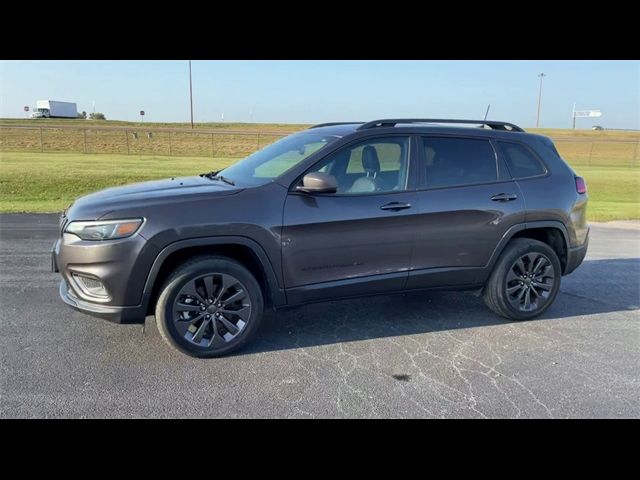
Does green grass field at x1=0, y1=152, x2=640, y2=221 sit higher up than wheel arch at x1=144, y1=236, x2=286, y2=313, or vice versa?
wheel arch at x1=144, y1=236, x2=286, y2=313

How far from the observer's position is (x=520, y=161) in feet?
15.8

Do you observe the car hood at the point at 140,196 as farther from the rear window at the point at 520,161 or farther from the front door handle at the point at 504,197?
the rear window at the point at 520,161

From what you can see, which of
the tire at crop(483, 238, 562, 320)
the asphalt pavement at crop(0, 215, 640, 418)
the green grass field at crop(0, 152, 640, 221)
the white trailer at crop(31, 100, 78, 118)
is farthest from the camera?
the white trailer at crop(31, 100, 78, 118)

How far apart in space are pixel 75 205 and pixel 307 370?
2.26m

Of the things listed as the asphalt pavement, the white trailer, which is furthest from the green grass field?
the white trailer

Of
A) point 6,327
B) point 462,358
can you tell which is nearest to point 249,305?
point 462,358

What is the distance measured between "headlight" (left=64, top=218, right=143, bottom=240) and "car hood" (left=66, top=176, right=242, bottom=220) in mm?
60

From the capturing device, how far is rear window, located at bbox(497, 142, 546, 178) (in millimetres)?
4773

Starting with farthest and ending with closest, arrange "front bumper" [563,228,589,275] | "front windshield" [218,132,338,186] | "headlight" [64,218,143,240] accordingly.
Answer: "front bumper" [563,228,589,275]
"front windshield" [218,132,338,186]
"headlight" [64,218,143,240]

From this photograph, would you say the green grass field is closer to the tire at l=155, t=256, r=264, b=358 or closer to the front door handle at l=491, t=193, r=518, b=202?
the tire at l=155, t=256, r=264, b=358

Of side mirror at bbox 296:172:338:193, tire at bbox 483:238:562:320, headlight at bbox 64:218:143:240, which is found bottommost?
tire at bbox 483:238:562:320

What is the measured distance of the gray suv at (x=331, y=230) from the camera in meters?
3.62

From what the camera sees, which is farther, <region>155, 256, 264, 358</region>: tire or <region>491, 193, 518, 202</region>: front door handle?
<region>491, 193, 518, 202</region>: front door handle

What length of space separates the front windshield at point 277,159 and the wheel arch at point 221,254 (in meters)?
0.56
